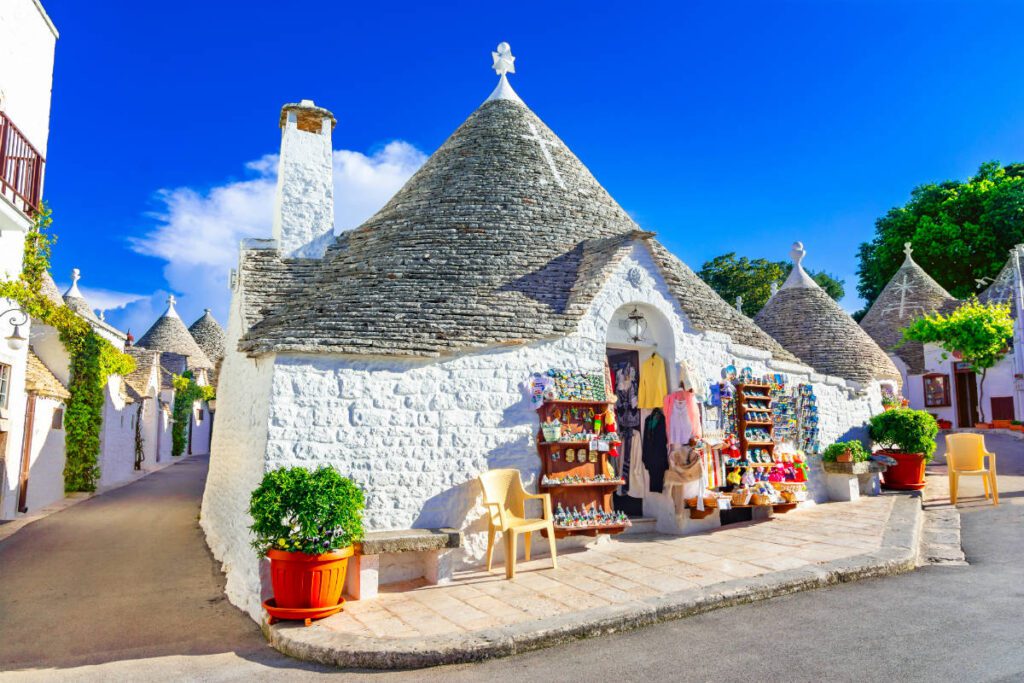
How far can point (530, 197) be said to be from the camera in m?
10.1

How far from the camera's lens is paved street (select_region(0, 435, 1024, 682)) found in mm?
4375

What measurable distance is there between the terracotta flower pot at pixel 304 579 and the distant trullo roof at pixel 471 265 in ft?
6.98

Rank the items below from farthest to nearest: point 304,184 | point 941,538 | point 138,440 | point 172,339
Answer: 1. point 172,339
2. point 138,440
3. point 304,184
4. point 941,538

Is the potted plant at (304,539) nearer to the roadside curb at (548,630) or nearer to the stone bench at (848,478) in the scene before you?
the roadside curb at (548,630)

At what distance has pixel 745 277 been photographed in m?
35.8

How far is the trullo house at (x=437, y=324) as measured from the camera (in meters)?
6.75

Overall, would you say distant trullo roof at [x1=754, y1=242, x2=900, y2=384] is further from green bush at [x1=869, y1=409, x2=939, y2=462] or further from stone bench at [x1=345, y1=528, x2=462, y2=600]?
stone bench at [x1=345, y1=528, x2=462, y2=600]

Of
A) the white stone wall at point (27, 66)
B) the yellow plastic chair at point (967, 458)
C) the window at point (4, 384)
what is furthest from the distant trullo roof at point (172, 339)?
the yellow plastic chair at point (967, 458)

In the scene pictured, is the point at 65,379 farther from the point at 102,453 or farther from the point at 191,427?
the point at 191,427

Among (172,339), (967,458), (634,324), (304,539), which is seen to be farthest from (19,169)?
(172,339)

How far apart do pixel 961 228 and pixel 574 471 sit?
31.2 meters

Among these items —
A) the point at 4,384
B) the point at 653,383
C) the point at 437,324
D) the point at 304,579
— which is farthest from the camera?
the point at 4,384

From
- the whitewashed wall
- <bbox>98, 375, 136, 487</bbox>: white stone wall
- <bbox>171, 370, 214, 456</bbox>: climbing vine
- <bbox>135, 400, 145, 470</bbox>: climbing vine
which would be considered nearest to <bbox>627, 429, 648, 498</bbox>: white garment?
the whitewashed wall

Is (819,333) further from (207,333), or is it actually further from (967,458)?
(207,333)
